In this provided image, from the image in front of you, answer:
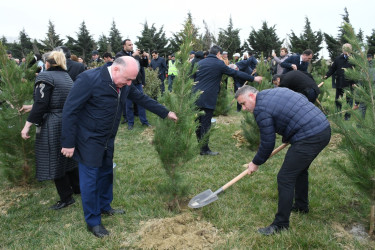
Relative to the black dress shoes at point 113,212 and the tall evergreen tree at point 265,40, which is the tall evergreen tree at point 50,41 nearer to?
the black dress shoes at point 113,212

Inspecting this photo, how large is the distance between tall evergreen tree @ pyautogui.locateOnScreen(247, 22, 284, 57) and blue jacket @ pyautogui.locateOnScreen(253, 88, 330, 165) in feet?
103

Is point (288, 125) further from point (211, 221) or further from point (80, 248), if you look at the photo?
point (80, 248)

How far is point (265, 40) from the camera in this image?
32.3 m

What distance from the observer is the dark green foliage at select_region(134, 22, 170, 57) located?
114 feet

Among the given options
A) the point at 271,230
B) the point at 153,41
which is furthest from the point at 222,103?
the point at 153,41

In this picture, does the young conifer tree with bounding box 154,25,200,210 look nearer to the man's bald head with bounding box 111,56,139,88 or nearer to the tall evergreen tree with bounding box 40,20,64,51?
the man's bald head with bounding box 111,56,139,88

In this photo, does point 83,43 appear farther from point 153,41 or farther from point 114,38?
point 153,41

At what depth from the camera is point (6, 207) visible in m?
4.06

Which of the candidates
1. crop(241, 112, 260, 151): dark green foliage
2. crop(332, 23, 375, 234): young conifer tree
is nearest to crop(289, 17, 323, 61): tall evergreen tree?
crop(241, 112, 260, 151): dark green foliage

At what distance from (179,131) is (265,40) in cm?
3159

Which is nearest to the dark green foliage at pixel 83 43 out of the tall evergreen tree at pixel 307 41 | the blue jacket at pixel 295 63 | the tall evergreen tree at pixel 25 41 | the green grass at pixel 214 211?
the tall evergreen tree at pixel 25 41

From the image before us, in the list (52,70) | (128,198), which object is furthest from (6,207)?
(52,70)

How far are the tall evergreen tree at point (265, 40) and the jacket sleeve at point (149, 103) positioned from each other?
31123 mm

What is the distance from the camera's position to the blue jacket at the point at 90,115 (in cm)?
294
